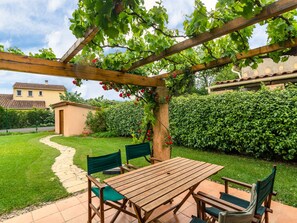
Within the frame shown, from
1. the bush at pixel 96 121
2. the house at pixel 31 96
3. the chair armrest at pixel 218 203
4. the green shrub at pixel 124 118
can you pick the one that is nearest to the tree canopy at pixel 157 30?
the chair armrest at pixel 218 203

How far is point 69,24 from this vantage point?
2.10 metres

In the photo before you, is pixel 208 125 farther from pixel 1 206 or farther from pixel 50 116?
pixel 50 116

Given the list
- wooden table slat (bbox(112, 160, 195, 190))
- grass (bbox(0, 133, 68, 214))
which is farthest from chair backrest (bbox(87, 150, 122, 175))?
grass (bbox(0, 133, 68, 214))

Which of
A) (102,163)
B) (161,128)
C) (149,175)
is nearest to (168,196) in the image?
(149,175)

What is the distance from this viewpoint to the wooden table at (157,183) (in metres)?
1.84

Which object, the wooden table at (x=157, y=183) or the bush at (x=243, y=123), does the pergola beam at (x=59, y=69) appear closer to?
the wooden table at (x=157, y=183)

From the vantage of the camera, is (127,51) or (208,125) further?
(208,125)

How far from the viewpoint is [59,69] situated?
9.31 ft

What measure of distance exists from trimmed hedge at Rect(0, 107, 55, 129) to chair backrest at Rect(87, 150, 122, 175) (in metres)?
19.0

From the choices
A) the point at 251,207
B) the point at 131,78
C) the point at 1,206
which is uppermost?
the point at 131,78

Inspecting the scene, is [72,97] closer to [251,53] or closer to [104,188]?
[104,188]

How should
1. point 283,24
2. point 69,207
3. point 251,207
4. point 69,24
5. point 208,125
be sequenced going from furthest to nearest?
point 208,125 → point 69,207 → point 283,24 → point 69,24 → point 251,207

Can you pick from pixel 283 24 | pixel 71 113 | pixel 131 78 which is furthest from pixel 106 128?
pixel 283 24

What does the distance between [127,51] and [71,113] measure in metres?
10.4
